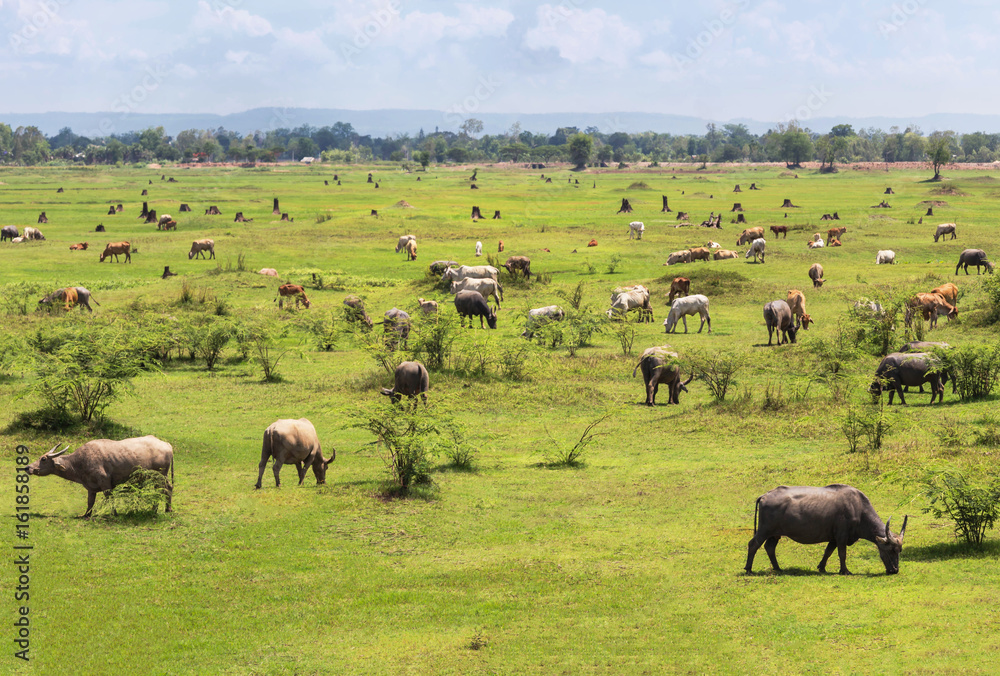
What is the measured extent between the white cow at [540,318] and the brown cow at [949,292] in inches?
539

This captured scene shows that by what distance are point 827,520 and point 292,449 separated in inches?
388

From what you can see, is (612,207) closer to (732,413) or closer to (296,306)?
(296,306)

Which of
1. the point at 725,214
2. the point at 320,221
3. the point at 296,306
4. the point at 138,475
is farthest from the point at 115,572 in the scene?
the point at 725,214

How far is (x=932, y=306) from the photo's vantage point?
32.2 meters

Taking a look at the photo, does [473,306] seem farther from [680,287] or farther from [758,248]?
[758,248]

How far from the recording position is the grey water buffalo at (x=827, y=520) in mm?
12453

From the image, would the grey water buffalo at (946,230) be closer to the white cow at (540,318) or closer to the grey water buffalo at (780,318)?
the grey water buffalo at (780,318)

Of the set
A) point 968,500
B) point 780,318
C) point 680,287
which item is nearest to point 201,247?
point 680,287

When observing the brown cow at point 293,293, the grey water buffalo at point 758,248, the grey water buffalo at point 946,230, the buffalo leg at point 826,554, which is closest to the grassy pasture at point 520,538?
the buffalo leg at point 826,554

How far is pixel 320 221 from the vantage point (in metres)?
70.1

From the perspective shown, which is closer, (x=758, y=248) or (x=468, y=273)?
(x=468, y=273)

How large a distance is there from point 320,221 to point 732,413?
52064 mm

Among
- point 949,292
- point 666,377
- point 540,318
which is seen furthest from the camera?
point 949,292

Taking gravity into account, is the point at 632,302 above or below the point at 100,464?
above
